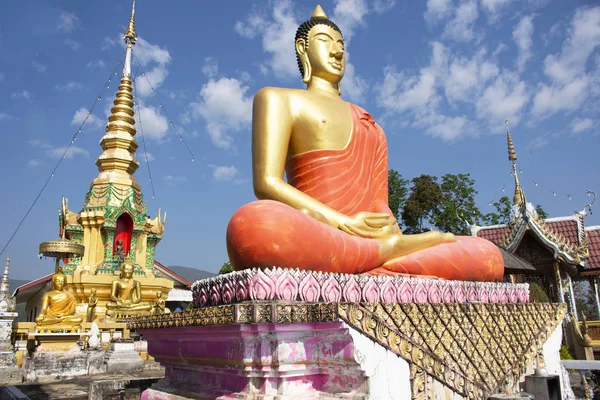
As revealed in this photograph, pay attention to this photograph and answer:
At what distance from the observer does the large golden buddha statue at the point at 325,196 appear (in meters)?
3.72

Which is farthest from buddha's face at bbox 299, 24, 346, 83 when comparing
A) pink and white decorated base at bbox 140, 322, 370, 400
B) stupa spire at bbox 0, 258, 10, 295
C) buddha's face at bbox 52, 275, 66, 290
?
buddha's face at bbox 52, 275, 66, 290

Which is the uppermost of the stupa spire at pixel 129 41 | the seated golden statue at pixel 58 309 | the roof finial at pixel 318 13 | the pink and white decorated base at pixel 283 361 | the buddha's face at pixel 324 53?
the stupa spire at pixel 129 41

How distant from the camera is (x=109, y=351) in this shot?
417 inches

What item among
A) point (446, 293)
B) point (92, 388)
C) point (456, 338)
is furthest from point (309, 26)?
point (92, 388)

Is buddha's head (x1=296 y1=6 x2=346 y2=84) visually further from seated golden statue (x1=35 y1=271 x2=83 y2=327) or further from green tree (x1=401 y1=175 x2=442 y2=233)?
green tree (x1=401 y1=175 x2=442 y2=233)

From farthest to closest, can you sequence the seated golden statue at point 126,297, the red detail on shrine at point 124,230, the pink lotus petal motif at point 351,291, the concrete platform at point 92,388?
the red detail on shrine at point 124,230
the seated golden statue at point 126,297
the concrete platform at point 92,388
the pink lotus petal motif at point 351,291

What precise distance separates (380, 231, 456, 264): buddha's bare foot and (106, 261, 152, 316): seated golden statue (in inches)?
498

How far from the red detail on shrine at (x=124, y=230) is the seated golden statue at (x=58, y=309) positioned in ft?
21.3

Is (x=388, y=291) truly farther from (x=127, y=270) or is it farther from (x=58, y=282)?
(x=127, y=270)

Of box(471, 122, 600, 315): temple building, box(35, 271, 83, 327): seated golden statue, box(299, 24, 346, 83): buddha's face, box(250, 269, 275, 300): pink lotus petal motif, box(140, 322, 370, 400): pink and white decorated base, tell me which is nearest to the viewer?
box(140, 322, 370, 400): pink and white decorated base

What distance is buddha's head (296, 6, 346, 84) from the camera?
596 cm

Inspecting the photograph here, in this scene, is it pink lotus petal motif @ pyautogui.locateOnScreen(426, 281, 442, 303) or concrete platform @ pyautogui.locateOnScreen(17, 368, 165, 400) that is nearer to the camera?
pink lotus petal motif @ pyautogui.locateOnScreen(426, 281, 442, 303)

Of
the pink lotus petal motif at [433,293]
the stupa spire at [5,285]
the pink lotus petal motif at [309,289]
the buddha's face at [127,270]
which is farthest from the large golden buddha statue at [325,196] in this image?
the buddha's face at [127,270]

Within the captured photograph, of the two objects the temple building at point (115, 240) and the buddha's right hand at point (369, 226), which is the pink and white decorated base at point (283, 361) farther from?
the temple building at point (115, 240)
